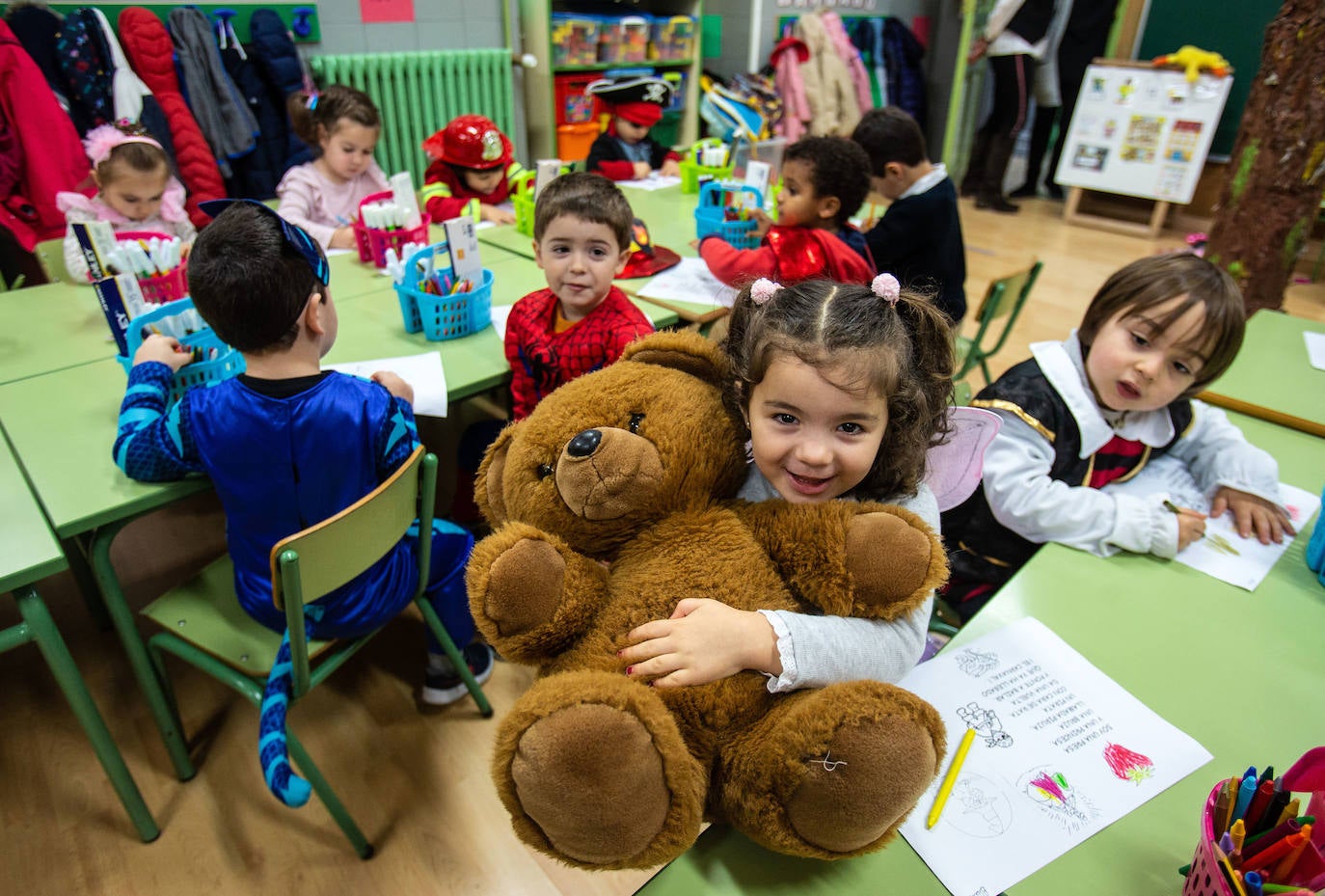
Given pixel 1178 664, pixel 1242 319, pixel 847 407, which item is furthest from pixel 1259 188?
pixel 847 407

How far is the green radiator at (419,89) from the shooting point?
3580 mm

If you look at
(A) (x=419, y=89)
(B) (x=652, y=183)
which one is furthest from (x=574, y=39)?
(B) (x=652, y=183)

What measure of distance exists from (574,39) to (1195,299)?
3.70 metres

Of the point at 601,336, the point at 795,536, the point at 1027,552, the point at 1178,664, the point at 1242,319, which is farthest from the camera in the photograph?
the point at 601,336

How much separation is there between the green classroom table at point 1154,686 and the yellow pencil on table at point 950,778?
0.16 feet

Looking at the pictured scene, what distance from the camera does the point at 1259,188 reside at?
2.34m

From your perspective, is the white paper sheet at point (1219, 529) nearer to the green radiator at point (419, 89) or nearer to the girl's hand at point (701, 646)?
the girl's hand at point (701, 646)

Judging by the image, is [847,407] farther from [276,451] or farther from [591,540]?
[276,451]

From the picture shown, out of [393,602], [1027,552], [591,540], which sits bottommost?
[393,602]

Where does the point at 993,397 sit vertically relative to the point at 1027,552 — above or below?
above

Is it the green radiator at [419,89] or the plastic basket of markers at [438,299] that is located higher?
the green radiator at [419,89]

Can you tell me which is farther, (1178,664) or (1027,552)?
(1027,552)

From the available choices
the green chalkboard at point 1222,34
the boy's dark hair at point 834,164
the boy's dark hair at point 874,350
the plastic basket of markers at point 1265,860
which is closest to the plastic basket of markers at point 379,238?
the boy's dark hair at point 834,164

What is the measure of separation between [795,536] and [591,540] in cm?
20
